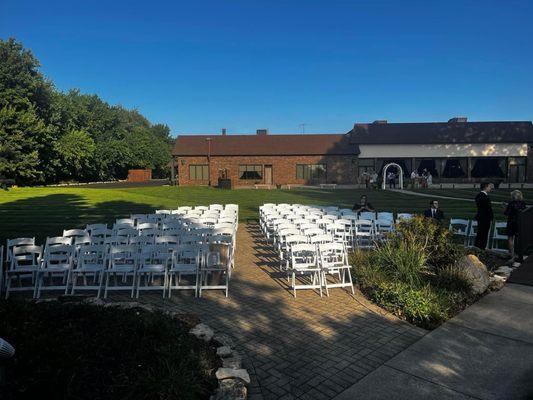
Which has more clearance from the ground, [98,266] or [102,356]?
[98,266]

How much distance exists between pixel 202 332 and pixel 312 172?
36673 mm

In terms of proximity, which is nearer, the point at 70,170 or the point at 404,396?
the point at 404,396

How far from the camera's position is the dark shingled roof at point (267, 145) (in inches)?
1630

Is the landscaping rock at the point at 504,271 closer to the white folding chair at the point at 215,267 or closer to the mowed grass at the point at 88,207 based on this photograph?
the white folding chair at the point at 215,267

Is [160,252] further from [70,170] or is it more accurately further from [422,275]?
[70,170]

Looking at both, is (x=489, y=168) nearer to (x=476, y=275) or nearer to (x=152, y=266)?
(x=476, y=275)

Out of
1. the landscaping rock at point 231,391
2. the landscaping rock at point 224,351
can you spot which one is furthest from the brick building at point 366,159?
the landscaping rock at point 231,391


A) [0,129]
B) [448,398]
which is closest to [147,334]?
[448,398]

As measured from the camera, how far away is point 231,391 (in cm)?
404

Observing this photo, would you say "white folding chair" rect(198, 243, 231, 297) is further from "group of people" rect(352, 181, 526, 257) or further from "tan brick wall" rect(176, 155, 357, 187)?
"tan brick wall" rect(176, 155, 357, 187)

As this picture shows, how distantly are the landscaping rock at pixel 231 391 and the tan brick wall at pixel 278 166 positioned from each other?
37.0m

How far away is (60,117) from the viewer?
142ft

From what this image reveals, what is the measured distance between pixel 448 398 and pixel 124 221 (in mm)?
10042

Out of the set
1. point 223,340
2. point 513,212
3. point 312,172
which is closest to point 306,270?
point 223,340
